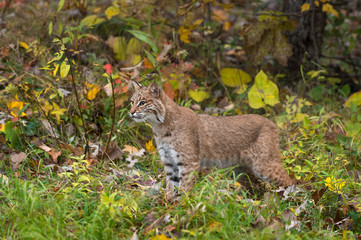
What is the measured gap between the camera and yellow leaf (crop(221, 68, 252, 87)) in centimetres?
701

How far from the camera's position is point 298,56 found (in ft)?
24.1

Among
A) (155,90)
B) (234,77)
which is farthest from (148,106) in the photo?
(234,77)

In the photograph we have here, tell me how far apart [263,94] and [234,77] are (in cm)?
103

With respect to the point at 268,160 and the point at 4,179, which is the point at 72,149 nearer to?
the point at 4,179

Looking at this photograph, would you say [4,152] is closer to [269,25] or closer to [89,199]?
[89,199]

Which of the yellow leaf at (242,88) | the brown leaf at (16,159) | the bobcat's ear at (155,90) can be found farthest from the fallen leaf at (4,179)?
the yellow leaf at (242,88)

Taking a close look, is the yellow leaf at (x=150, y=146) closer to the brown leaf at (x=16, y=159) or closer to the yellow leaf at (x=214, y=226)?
the brown leaf at (x=16, y=159)

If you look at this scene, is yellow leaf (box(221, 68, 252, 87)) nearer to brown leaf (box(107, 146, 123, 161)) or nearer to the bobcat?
the bobcat

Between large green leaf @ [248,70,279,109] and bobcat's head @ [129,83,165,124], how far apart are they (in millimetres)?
1810

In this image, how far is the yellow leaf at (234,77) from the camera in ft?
23.0

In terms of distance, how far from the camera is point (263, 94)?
6.12 meters

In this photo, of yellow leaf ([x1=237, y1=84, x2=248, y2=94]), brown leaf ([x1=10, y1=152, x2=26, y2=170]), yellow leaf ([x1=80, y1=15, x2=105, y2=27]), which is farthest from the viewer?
yellow leaf ([x1=80, y1=15, x2=105, y2=27])

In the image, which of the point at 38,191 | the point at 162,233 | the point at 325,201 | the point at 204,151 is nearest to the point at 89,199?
the point at 38,191

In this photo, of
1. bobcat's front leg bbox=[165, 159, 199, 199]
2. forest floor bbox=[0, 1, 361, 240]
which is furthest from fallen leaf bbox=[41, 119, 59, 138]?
bobcat's front leg bbox=[165, 159, 199, 199]
